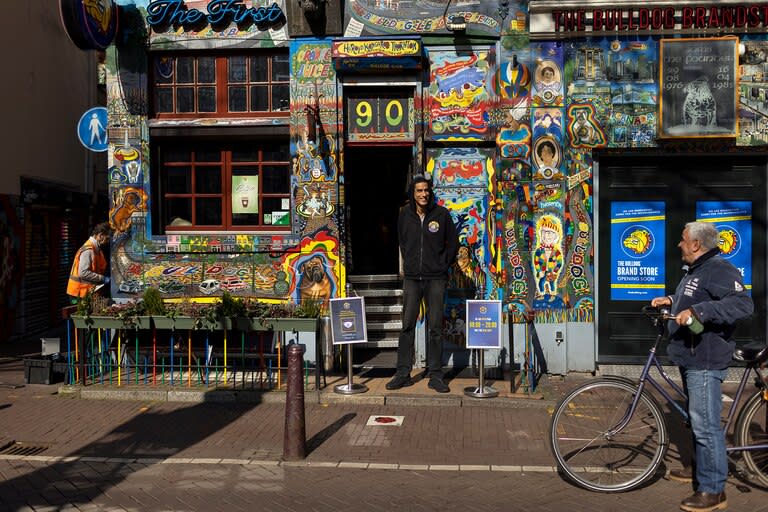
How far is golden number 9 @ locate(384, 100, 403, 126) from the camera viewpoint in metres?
10.8

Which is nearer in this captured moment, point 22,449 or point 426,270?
point 22,449

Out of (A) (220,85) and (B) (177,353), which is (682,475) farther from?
(A) (220,85)

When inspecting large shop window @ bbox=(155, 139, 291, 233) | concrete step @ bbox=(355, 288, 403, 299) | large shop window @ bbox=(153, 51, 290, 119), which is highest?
large shop window @ bbox=(153, 51, 290, 119)

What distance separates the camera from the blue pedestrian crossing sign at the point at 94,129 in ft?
36.0

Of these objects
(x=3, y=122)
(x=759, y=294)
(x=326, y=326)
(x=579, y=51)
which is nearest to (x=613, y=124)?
(x=579, y=51)

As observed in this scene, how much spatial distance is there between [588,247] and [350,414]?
397 centimetres

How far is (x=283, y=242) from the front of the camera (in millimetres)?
10828

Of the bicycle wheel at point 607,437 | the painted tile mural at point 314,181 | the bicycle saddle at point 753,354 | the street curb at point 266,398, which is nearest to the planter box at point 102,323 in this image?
the street curb at point 266,398

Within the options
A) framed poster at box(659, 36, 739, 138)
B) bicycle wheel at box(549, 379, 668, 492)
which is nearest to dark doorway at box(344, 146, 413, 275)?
framed poster at box(659, 36, 739, 138)

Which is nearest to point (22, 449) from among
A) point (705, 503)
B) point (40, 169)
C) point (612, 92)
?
point (705, 503)

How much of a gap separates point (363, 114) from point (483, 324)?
3.68m

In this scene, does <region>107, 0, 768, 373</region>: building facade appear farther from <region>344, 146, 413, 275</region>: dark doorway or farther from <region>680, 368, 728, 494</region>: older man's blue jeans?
<region>680, 368, 728, 494</region>: older man's blue jeans

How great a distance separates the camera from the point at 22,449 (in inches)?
287

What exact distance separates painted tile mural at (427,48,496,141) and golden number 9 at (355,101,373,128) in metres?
0.86
